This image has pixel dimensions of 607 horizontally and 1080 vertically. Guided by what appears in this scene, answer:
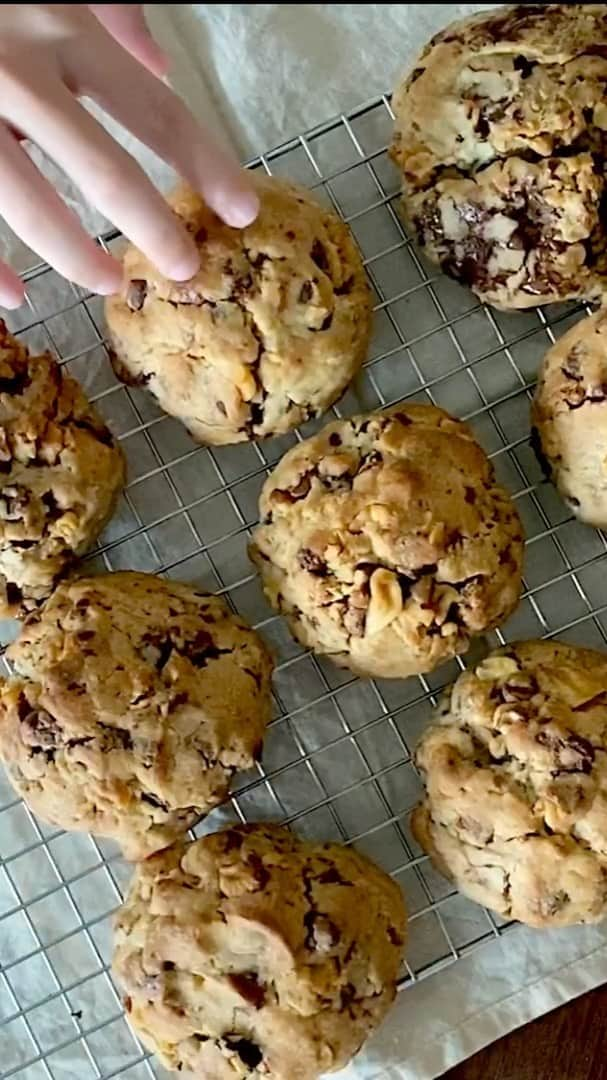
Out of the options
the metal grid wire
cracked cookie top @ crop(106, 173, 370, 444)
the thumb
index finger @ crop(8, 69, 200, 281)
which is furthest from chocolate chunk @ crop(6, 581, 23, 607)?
the thumb

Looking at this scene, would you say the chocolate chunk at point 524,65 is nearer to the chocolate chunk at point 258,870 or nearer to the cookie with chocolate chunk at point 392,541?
the cookie with chocolate chunk at point 392,541

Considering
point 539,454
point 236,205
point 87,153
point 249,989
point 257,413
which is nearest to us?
point 87,153

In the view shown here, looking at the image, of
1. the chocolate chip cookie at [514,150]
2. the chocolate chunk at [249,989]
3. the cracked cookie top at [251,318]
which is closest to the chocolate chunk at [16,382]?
the cracked cookie top at [251,318]

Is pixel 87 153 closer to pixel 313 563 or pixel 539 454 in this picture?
pixel 313 563

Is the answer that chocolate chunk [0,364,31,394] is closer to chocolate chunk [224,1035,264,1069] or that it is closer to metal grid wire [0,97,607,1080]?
metal grid wire [0,97,607,1080]

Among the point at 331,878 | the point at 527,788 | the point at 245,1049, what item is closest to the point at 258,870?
the point at 331,878

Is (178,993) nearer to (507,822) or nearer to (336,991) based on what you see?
(336,991)
